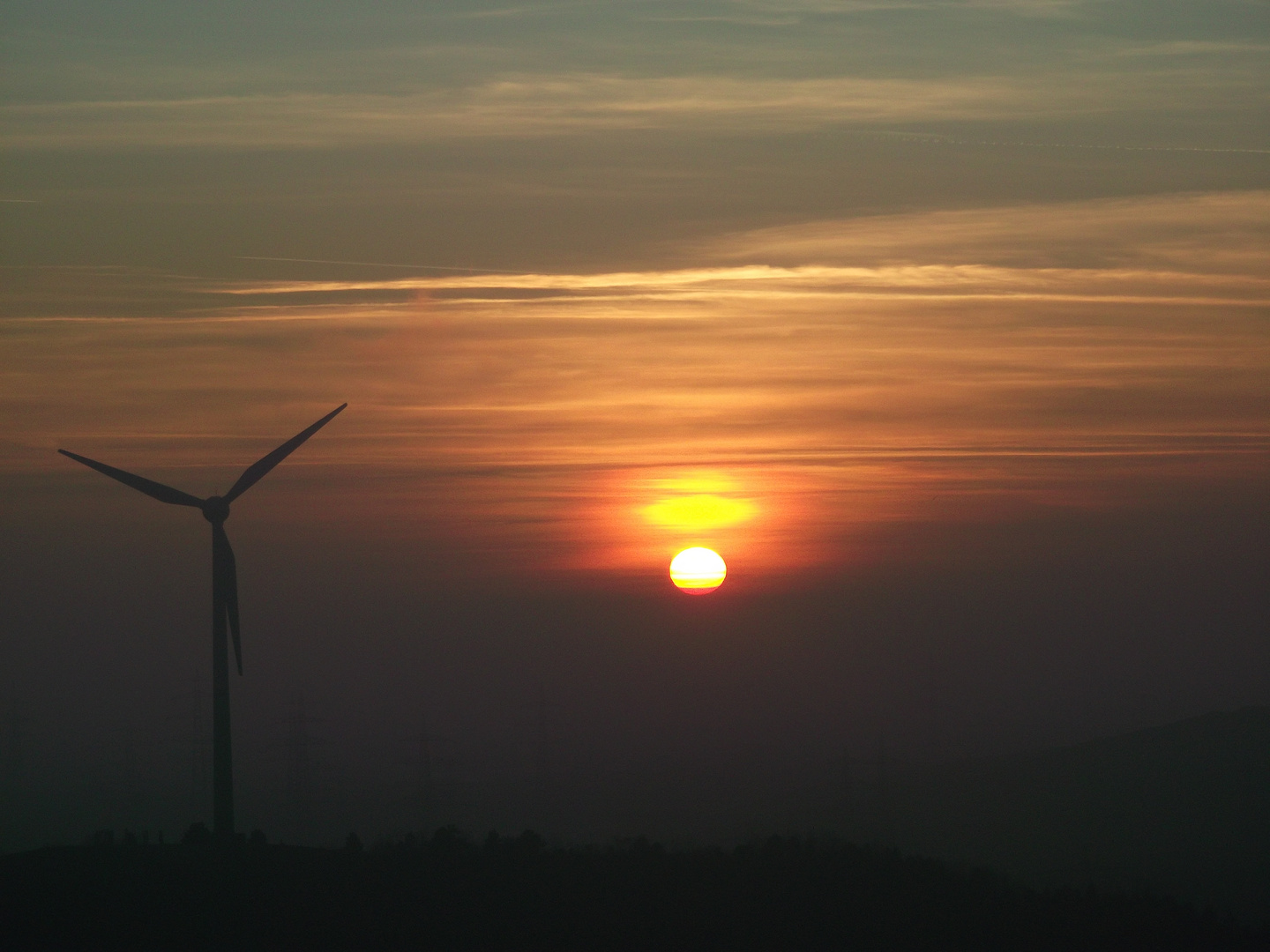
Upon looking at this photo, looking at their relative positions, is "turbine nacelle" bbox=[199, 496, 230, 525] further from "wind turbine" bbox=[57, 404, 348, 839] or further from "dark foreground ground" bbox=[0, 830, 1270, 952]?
"dark foreground ground" bbox=[0, 830, 1270, 952]

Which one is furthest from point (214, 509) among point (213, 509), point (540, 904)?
point (540, 904)

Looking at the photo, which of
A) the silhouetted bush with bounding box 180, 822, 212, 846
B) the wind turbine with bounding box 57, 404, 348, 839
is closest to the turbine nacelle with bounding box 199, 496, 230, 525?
the wind turbine with bounding box 57, 404, 348, 839

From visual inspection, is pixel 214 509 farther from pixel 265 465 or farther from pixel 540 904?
pixel 540 904

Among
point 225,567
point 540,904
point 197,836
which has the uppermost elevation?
point 225,567

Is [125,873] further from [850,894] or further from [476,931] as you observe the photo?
[850,894]

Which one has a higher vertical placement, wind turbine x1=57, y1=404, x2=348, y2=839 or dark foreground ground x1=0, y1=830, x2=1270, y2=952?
wind turbine x1=57, y1=404, x2=348, y2=839

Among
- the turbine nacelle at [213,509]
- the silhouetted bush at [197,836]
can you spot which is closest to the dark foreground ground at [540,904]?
the silhouetted bush at [197,836]

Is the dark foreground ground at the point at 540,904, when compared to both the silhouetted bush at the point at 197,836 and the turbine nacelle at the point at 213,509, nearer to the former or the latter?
the silhouetted bush at the point at 197,836
